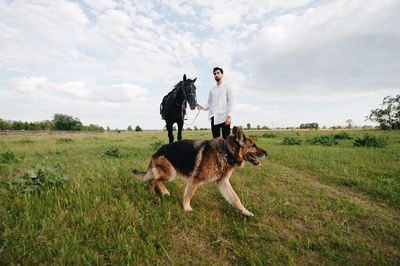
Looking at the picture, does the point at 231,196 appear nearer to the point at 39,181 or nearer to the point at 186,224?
the point at 186,224

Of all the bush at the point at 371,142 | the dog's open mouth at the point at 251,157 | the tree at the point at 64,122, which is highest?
the tree at the point at 64,122

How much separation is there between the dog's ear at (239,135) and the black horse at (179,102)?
156 inches

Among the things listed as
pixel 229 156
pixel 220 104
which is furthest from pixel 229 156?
pixel 220 104

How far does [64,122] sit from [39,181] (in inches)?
4013

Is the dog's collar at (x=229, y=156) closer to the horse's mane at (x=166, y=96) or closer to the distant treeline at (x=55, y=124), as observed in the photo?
the horse's mane at (x=166, y=96)

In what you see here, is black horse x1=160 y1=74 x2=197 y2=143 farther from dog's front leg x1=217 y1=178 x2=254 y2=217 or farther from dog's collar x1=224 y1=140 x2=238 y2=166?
dog's front leg x1=217 y1=178 x2=254 y2=217

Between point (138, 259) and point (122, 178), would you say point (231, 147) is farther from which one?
point (122, 178)

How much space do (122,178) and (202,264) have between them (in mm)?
3419

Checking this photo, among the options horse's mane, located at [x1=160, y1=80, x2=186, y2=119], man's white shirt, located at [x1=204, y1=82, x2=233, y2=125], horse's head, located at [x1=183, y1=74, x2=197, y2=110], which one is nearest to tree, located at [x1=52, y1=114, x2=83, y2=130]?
horse's mane, located at [x1=160, y1=80, x2=186, y2=119]

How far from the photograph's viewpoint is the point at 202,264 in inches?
109

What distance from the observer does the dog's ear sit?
4.22 meters

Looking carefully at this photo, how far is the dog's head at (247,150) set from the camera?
433 cm

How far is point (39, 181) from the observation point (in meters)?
4.20

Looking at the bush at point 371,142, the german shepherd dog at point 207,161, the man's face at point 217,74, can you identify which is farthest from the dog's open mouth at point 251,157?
the bush at point 371,142
